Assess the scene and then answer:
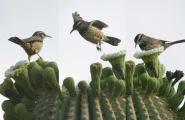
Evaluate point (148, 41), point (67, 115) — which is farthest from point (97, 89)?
point (148, 41)

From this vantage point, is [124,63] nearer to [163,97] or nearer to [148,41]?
[163,97]

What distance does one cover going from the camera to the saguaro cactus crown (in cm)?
480

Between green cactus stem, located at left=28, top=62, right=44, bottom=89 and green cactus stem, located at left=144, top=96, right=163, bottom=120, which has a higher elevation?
green cactus stem, located at left=28, top=62, right=44, bottom=89

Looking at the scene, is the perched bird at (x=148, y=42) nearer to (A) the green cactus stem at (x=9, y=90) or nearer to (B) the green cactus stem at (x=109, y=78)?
(B) the green cactus stem at (x=109, y=78)

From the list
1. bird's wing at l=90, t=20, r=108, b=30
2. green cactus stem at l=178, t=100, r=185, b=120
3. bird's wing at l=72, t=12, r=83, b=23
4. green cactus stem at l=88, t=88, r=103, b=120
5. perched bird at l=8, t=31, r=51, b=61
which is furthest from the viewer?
bird's wing at l=72, t=12, r=83, b=23

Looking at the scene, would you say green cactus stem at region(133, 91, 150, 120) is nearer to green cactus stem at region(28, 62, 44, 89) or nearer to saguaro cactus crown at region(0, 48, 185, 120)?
saguaro cactus crown at region(0, 48, 185, 120)

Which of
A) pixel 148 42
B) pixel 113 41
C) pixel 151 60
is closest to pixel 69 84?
pixel 151 60

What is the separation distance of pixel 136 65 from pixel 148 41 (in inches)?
44.6

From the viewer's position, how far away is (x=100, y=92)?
16.2ft

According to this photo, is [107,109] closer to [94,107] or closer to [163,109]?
[94,107]

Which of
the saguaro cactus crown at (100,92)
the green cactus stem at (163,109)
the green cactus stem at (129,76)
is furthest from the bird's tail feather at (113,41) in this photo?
the green cactus stem at (129,76)

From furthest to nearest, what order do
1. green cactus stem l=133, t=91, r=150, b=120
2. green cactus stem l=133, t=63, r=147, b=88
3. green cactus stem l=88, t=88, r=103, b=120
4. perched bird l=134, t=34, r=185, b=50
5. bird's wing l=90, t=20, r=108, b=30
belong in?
bird's wing l=90, t=20, r=108, b=30 → perched bird l=134, t=34, r=185, b=50 → green cactus stem l=133, t=63, r=147, b=88 → green cactus stem l=133, t=91, r=150, b=120 → green cactus stem l=88, t=88, r=103, b=120

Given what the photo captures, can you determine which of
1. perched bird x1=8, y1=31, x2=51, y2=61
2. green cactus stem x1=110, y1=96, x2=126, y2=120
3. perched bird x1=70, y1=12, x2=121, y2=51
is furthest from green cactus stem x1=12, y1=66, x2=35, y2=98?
perched bird x1=70, y1=12, x2=121, y2=51

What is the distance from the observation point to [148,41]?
6500mm
